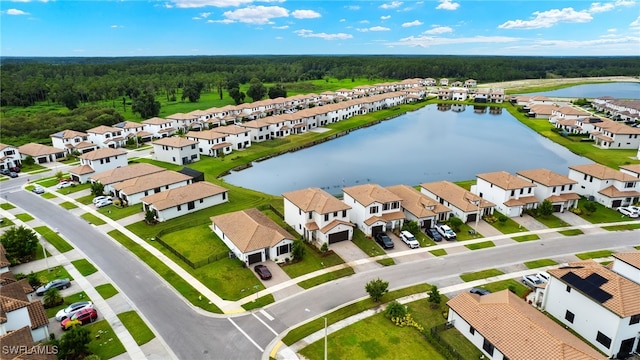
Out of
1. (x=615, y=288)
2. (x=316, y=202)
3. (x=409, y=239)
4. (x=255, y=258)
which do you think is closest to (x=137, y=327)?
(x=255, y=258)

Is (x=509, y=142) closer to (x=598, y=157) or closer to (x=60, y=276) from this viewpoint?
(x=598, y=157)

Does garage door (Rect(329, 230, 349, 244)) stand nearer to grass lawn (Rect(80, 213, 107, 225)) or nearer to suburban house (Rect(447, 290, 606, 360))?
suburban house (Rect(447, 290, 606, 360))

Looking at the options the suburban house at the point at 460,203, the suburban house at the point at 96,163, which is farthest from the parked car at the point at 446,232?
the suburban house at the point at 96,163

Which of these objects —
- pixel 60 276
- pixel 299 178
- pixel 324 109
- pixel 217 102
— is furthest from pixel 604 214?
pixel 217 102

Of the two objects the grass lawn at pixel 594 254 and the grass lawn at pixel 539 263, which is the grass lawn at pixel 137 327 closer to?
the grass lawn at pixel 539 263

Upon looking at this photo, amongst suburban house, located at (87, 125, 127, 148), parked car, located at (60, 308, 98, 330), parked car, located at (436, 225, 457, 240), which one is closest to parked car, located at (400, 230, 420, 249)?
parked car, located at (436, 225, 457, 240)

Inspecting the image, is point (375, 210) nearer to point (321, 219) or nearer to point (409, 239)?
point (409, 239)

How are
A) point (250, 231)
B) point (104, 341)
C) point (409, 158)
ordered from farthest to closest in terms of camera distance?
point (409, 158)
point (250, 231)
point (104, 341)
